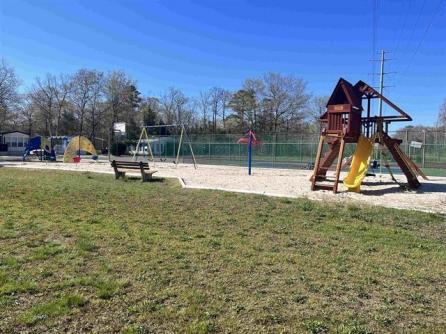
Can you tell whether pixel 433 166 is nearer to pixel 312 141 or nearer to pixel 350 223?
pixel 312 141

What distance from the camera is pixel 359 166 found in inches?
488

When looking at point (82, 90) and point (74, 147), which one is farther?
point (82, 90)

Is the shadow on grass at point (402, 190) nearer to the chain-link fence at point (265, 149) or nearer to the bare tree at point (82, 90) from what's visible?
the chain-link fence at point (265, 149)

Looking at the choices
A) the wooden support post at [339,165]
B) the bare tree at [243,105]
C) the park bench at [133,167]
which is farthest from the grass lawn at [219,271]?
the bare tree at [243,105]

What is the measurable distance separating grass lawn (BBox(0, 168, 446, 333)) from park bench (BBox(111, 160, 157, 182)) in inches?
302

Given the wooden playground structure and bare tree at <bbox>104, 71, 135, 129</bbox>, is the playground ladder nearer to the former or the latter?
the wooden playground structure

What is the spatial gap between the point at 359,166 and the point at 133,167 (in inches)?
352

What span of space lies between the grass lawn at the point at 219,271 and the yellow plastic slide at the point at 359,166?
352 centimetres

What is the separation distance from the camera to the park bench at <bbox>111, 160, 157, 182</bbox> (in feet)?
53.2

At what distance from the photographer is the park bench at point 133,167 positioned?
638 inches

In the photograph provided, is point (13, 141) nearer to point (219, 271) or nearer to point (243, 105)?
point (243, 105)

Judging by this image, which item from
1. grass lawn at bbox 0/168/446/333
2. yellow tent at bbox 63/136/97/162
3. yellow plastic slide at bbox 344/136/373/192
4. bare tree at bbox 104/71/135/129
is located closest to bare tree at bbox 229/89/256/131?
bare tree at bbox 104/71/135/129

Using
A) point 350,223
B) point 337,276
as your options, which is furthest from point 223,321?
point 350,223

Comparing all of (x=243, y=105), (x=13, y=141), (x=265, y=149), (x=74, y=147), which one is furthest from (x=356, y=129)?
(x=243, y=105)
